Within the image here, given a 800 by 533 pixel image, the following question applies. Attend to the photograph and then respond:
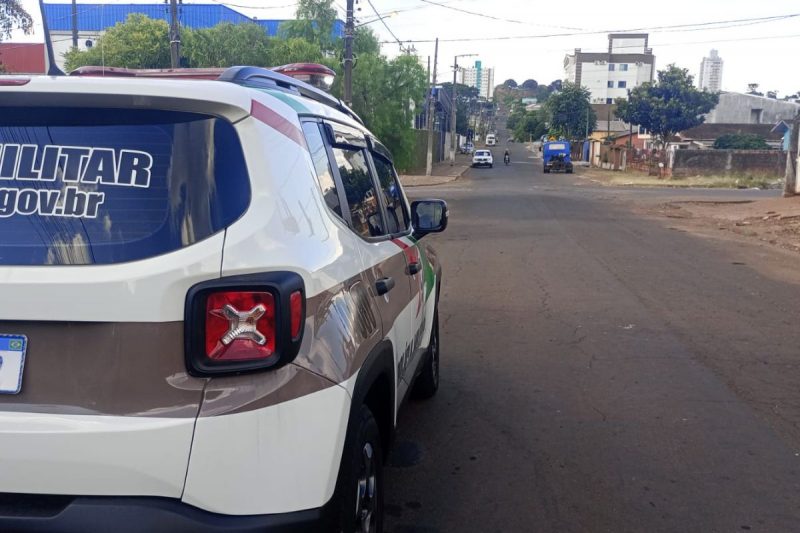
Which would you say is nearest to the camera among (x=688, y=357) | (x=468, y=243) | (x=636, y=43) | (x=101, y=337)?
(x=101, y=337)

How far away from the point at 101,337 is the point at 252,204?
0.58m

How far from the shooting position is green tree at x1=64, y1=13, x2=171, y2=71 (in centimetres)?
2906

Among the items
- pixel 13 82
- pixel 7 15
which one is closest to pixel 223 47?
pixel 7 15

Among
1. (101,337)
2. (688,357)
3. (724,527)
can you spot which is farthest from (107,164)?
(688,357)

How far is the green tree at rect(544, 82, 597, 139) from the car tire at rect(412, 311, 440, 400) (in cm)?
8605

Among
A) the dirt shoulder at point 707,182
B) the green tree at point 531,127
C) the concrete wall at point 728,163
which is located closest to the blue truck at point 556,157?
the concrete wall at point 728,163

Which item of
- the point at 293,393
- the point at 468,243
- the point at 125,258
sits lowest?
the point at 468,243

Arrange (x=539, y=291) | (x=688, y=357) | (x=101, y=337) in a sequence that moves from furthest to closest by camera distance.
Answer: (x=539, y=291), (x=688, y=357), (x=101, y=337)

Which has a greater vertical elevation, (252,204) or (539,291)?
(252,204)

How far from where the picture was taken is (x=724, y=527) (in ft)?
12.8

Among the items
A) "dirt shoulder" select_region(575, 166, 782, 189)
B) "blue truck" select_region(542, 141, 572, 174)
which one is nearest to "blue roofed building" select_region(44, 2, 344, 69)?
"blue truck" select_region(542, 141, 572, 174)

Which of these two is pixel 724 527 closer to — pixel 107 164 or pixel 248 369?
pixel 248 369

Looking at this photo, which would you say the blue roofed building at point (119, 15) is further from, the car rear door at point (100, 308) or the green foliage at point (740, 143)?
the car rear door at point (100, 308)

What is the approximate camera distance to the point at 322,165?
306 cm
